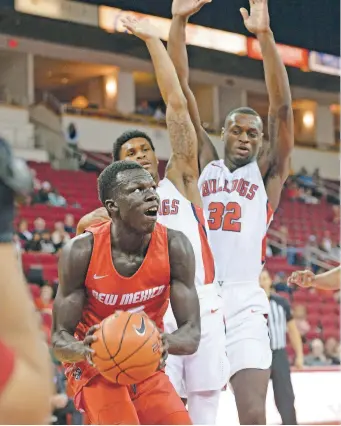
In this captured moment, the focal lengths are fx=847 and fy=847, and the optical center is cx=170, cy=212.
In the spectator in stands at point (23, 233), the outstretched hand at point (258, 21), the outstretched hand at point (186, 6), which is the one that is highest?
the outstretched hand at point (186, 6)

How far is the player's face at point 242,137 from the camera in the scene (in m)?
4.59

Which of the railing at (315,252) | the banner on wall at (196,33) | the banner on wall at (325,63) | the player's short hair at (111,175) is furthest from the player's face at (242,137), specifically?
the banner on wall at (325,63)

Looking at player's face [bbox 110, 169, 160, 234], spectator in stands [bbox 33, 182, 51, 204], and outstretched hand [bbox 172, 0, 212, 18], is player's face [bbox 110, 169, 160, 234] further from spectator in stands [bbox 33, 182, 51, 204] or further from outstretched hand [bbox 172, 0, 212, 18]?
spectator in stands [bbox 33, 182, 51, 204]

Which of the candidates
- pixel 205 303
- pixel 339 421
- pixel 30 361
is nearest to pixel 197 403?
pixel 205 303

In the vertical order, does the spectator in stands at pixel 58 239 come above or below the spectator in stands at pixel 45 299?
above

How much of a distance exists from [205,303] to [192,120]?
3.76 ft

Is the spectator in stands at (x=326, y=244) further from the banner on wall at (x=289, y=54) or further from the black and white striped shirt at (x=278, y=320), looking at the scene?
the black and white striped shirt at (x=278, y=320)

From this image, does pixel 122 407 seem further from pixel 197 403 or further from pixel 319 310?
pixel 319 310

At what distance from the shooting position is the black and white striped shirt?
7.33 metres

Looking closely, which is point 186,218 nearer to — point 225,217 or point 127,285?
point 225,217

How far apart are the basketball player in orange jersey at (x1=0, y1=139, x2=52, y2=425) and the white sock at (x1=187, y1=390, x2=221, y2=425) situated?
244cm

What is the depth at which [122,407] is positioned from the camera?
334cm

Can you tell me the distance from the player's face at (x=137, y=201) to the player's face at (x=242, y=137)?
1.23 meters

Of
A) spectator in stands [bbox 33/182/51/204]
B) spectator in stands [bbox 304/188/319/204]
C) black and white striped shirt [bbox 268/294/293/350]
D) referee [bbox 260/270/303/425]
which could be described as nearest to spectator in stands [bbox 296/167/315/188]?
spectator in stands [bbox 304/188/319/204]
